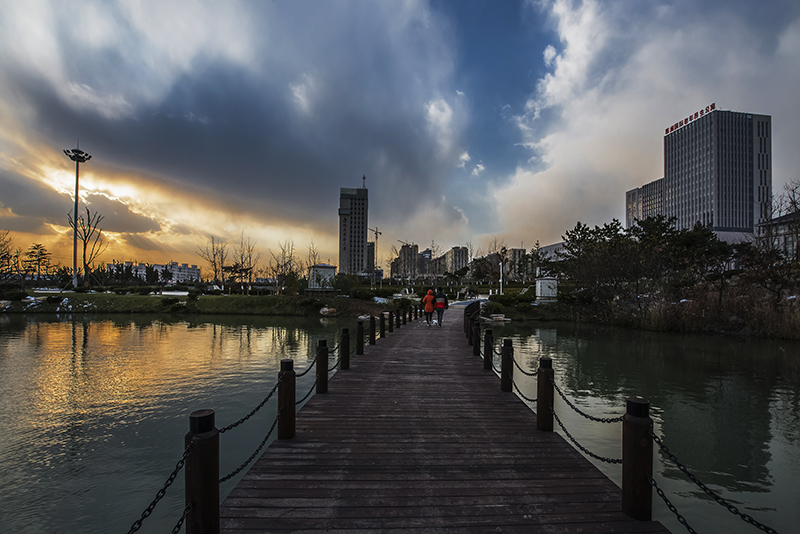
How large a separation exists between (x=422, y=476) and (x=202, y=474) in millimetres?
2256

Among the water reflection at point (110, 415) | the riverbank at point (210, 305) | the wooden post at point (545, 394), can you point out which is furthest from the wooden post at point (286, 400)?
the riverbank at point (210, 305)

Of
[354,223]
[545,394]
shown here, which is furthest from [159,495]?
[354,223]

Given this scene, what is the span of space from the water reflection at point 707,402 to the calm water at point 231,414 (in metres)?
0.03

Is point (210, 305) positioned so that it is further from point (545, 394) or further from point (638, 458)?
point (638, 458)

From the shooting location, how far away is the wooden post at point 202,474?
290 centimetres

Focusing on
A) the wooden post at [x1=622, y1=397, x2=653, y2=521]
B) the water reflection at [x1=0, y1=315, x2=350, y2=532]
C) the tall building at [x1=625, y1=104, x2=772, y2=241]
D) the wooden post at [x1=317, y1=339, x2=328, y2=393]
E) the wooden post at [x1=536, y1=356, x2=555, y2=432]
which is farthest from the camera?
the tall building at [x1=625, y1=104, x2=772, y2=241]

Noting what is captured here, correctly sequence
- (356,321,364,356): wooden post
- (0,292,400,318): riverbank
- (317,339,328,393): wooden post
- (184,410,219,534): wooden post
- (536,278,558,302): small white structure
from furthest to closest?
1. (536,278,558,302): small white structure
2. (0,292,400,318): riverbank
3. (356,321,364,356): wooden post
4. (317,339,328,393): wooden post
5. (184,410,219,534): wooden post

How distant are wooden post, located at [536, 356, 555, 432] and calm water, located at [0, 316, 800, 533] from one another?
5.56 feet

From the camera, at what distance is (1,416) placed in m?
8.33

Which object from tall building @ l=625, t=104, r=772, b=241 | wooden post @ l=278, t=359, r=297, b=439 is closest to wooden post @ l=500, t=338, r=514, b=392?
wooden post @ l=278, t=359, r=297, b=439

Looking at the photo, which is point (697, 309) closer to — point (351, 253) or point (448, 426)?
point (448, 426)

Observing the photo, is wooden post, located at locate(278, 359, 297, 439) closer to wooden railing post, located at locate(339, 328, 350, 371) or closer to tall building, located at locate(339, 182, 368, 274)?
wooden railing post, located at locate(339, 328, 350, 371)

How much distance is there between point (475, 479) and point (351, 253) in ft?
453

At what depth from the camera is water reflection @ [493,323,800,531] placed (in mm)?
5906
